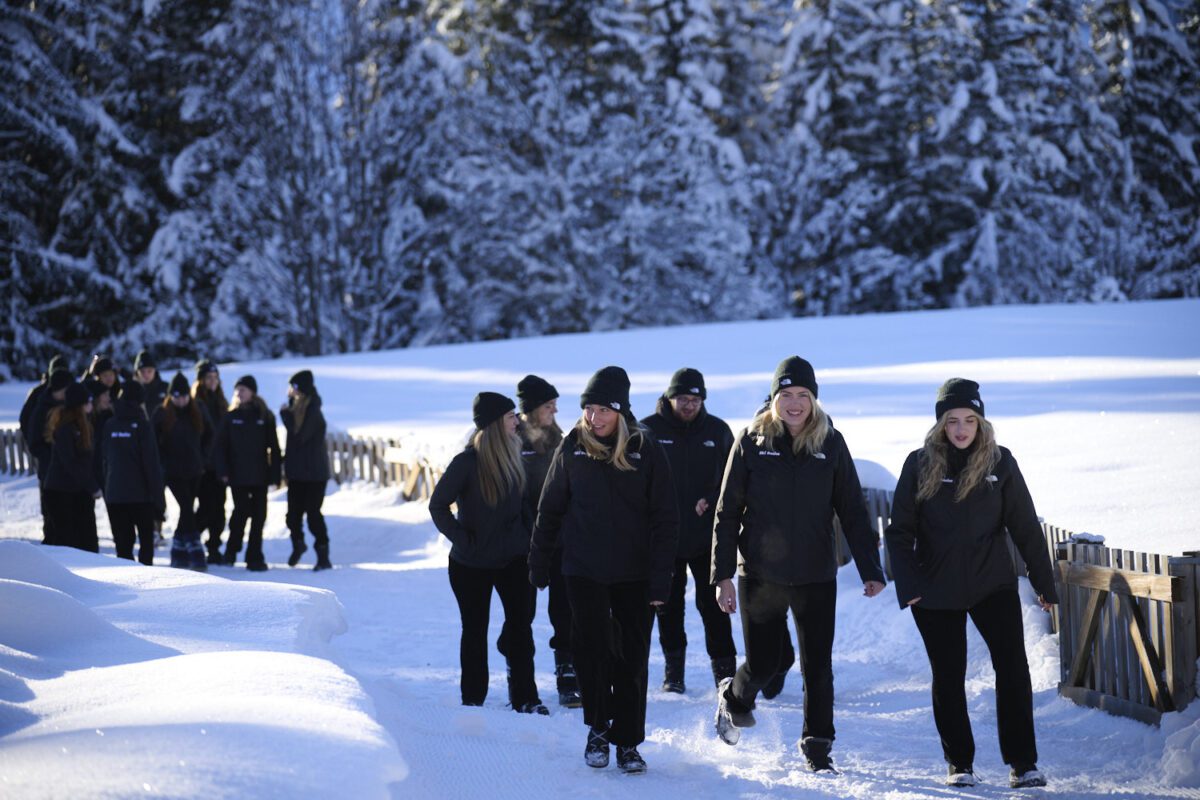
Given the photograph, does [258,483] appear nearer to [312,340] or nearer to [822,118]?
[312,340]

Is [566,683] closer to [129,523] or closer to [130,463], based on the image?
[130,463]

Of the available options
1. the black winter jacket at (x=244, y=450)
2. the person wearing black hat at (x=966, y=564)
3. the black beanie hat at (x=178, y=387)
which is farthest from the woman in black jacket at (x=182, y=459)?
the person wearing black hat at (x=966, y=564)

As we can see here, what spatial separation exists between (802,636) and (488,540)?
1.82 m

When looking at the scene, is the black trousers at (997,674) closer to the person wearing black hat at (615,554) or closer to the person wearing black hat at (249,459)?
the person wearing black hat at (615,554)

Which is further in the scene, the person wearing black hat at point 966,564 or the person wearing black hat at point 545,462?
the person wearing black hat at point 545,462

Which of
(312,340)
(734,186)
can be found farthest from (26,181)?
(734,186)

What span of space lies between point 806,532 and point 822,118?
32.0 m

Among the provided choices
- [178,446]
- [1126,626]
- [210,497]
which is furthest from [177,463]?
[1126,626]

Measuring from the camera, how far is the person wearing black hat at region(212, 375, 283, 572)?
39.4 ft

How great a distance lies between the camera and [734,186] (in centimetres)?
3562

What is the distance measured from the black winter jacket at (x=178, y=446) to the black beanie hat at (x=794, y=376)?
7807 mm

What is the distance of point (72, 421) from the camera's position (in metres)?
11.1

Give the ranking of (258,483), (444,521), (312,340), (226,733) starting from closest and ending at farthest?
1. (226,733)
2. (444,521)
3. (258,483)
4. (312,340)

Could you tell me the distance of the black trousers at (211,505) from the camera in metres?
12.6
